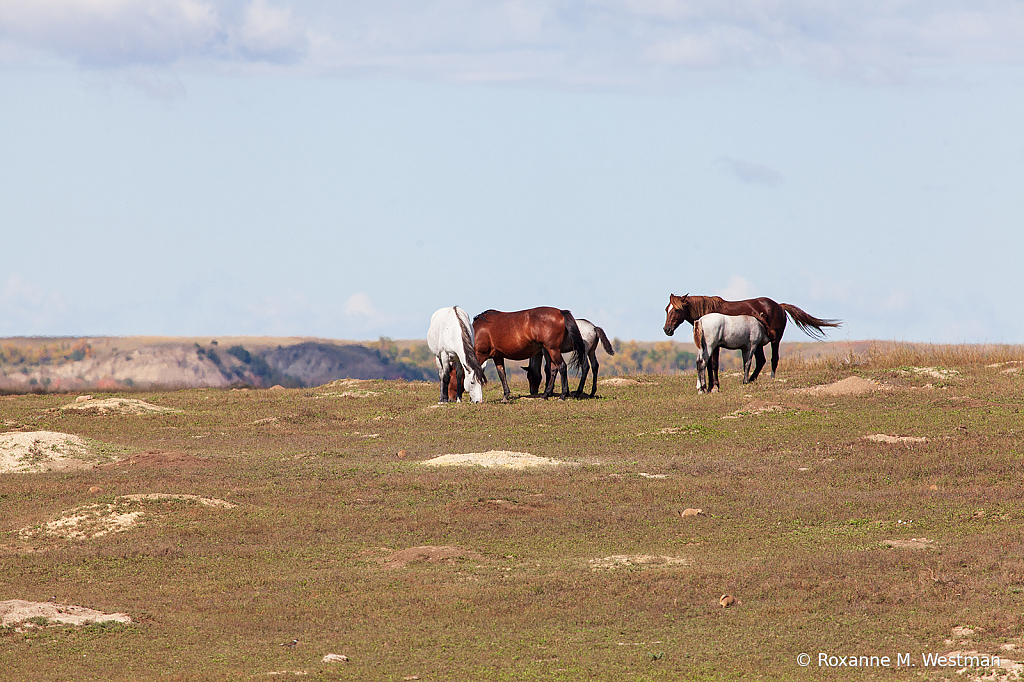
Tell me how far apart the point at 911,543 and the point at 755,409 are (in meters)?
13.1

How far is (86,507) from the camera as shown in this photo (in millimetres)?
17906

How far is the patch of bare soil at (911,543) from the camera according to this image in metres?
14.9

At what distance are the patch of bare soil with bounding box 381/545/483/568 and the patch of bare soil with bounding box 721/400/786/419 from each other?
13643mm

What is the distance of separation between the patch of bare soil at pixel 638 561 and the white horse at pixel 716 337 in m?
17.8

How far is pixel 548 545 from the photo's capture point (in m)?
15.8

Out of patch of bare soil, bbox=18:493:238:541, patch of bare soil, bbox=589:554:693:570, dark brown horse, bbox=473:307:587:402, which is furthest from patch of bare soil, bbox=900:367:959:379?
patch of bare soil, bbox=18:493:238:541

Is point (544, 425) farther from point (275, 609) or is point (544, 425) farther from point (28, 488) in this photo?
point (275, 609)

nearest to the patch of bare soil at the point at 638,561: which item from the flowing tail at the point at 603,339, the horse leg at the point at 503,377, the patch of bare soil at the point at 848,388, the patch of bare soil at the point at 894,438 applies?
the patch of bare soil at the point at 894,438

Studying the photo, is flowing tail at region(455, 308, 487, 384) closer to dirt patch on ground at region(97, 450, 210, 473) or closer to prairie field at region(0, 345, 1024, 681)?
prairie field at region(0, 345, 1024, 681)

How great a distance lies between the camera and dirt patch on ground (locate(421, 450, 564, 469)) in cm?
2155

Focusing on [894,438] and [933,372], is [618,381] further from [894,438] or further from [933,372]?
[894,438]

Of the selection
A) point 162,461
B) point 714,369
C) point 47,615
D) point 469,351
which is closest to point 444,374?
point 469,351

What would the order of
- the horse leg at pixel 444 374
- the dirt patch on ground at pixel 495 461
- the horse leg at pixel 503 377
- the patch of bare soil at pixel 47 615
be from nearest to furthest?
the patch of bare soil at pixel 47 615
the dirt patch on ground at pixel 495 461
the horse leg at pixel 503 377
the horse leg at pixel 444 374

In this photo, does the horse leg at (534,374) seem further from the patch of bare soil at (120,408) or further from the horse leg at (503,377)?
the patch of bare soil at (120,408)
